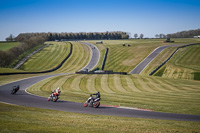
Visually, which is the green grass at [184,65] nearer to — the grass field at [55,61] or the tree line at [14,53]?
the grass field at [55,61]

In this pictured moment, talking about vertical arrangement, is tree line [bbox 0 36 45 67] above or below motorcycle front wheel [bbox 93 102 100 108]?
above

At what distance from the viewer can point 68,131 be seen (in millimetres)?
12016

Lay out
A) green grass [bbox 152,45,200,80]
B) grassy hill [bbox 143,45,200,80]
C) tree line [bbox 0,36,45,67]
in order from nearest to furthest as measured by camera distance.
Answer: green grass [bbox 152,45,200,80] → grassy hill [bbox 143,45,200,80] → tree line [bbox 0,36,45,67]

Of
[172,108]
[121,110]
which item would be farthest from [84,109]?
[172,108]

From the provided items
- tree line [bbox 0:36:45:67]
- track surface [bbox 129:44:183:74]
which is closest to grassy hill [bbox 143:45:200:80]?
track surface [bbox 129:44:183:74]

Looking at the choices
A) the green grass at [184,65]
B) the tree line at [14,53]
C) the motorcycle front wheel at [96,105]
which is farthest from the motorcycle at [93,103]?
the tree line at [14,53]

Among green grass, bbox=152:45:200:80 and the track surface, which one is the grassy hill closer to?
green grass, bbox=152:45:200:80

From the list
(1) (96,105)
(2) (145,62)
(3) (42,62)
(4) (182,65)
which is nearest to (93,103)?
(1) (96,105)

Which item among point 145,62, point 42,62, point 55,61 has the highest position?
point 145,62

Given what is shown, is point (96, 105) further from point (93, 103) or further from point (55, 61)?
point (55, 61)

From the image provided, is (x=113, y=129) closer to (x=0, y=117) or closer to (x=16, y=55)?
(x=0, y=117)

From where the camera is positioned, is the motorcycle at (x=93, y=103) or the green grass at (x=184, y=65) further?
the green grass at (x=184, y=65)

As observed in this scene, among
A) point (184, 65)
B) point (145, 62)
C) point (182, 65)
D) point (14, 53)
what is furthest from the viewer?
point (14, 53)

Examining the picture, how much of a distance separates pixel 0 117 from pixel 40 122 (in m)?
2.90
